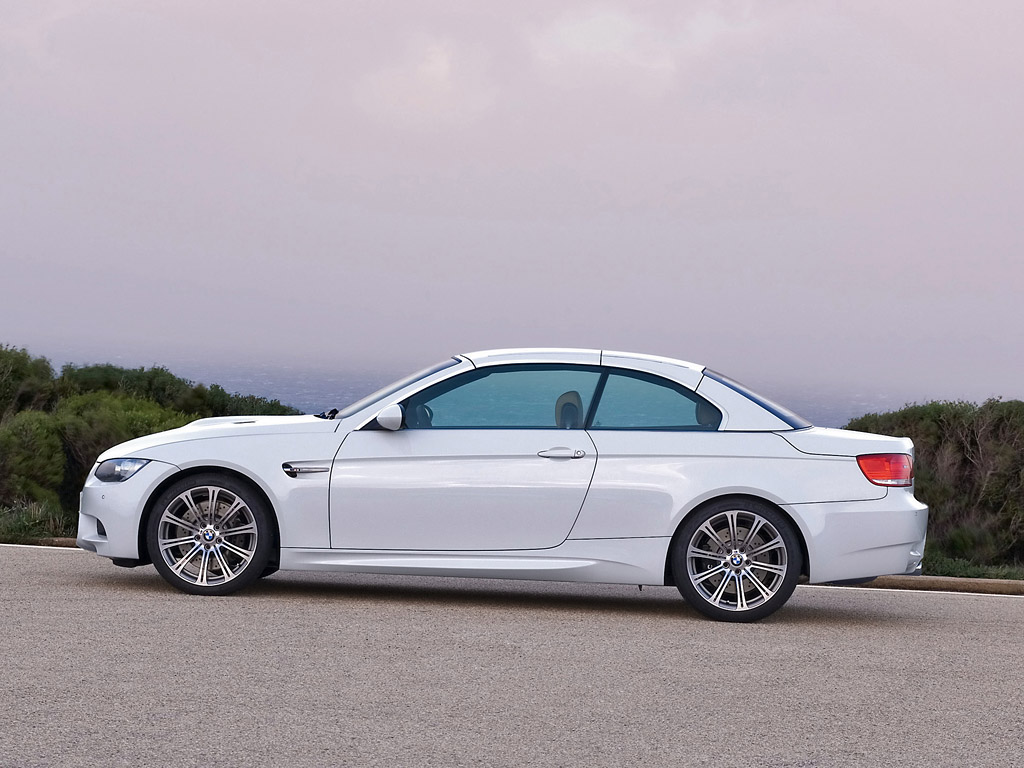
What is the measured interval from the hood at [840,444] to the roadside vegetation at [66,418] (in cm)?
701

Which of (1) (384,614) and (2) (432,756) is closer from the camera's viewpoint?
(2) (432,756)

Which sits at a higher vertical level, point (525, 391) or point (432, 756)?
point (525, 391)

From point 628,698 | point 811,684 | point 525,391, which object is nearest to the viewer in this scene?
point 628,698

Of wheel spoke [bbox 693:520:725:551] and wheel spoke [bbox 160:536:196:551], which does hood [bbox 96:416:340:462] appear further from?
wheel spoke [bbox 693:520:725:551]

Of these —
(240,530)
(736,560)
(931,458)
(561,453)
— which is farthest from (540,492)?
(931,458)

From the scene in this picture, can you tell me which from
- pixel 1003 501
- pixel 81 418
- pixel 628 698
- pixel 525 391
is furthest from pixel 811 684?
pixel 81 418

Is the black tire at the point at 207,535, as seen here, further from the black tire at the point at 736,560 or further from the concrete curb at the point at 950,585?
the concrete curb at the point at 950,585

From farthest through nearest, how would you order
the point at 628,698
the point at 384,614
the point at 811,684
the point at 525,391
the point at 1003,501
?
1. the point at 1003,501
2. the point at 525,391
3. the point at 384,614
4. the point at 811,684
5. the point at 628,698

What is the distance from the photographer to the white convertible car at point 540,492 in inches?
331

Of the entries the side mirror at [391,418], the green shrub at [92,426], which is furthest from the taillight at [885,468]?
the green shrub at [92,426]

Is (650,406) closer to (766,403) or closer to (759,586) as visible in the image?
(766,403)

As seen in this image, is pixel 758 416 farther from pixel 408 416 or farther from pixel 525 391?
pixel 408 416

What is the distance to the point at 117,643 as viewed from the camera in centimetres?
688

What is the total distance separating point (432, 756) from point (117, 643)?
2.64 meters
